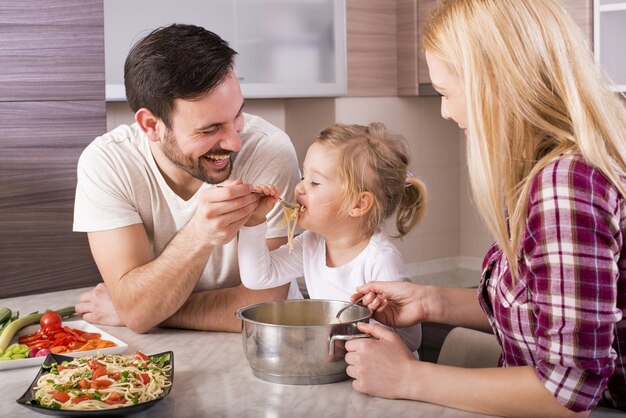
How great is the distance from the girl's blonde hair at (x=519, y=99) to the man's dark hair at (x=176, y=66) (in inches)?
33.6

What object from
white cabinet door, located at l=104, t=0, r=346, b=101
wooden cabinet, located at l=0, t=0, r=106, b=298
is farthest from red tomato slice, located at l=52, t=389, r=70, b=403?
white cabinet door, located at l=104, t=0, r=346, b=101

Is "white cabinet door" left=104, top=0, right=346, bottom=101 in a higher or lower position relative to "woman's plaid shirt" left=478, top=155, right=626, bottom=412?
higher

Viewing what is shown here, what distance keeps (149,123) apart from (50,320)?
528 mm

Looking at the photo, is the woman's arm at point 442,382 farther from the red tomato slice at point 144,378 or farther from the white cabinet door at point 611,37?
the white cabinet door at point 611,37

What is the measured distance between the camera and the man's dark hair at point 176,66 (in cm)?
202

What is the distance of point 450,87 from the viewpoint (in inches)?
53.6

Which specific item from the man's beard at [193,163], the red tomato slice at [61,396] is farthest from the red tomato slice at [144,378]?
the man's beard at [193,163]

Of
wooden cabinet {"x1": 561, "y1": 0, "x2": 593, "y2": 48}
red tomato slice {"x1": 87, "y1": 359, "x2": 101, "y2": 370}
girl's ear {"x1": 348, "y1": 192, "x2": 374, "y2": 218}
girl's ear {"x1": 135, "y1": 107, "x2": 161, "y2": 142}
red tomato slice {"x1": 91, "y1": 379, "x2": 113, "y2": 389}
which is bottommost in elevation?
red tomato slice {"x1": 91, "y1": 379, "x2": 113, "y2": 389}

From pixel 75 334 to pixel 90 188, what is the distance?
393 mm

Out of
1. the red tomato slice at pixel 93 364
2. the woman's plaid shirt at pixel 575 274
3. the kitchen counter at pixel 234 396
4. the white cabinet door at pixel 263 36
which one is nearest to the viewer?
the woman's plaid shirt at pixel 575 274

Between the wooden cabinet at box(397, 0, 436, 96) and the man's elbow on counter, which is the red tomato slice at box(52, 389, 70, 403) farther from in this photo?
the wooden cabinet at box(397, 0, 436, 96)

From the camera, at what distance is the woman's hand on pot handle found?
1.38 meters

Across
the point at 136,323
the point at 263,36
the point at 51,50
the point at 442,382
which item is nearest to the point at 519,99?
the point at 442,382

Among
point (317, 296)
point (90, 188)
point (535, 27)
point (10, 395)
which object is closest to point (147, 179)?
point (90, 188)
